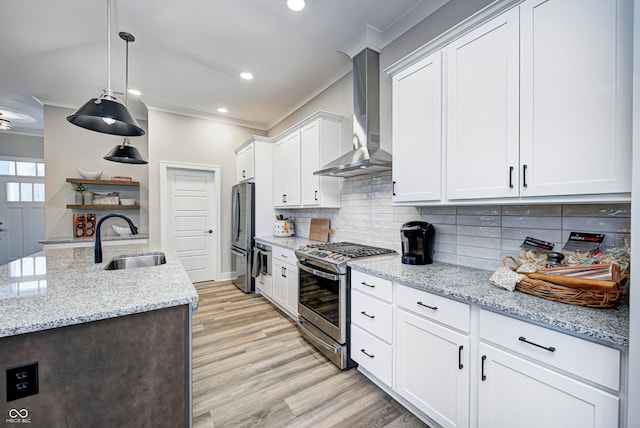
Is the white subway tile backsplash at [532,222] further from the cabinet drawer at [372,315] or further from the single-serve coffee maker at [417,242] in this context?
the cabinet drawer at [372,315]

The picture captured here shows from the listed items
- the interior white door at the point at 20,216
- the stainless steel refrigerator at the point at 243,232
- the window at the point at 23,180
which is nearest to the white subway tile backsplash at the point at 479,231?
the stainless steel refrigerator at the point at 243,232

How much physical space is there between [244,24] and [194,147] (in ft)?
8.94

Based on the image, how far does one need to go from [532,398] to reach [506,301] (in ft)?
1.28

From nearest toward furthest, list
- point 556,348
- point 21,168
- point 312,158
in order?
point 556,348 → point 312,158 → point 21,168

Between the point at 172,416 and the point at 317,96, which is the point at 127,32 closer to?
the point at 317,96

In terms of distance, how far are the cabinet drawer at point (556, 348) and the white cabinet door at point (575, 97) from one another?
64 cm

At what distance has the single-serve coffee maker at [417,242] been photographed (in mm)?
2006

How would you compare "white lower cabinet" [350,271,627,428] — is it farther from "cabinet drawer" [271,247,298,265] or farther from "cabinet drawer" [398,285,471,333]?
"cabinet drawer" [271,247,298,265]

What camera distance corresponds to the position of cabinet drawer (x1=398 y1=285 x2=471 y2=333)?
137 cm

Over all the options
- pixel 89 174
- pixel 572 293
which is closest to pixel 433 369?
pixel 572 293

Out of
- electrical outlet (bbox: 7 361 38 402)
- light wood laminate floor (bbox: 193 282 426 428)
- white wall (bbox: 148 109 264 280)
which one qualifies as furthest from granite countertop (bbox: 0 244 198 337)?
white wall (bbox: 148 109 264 280)

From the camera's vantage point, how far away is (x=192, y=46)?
108 inches

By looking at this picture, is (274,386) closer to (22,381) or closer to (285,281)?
(285,281)

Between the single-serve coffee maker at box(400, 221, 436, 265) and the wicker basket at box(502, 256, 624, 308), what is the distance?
712 millimetres
